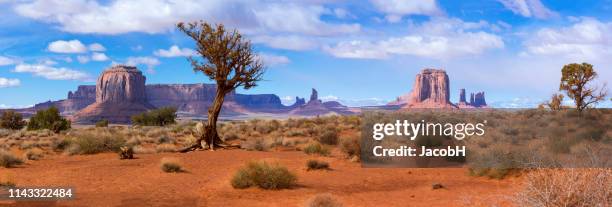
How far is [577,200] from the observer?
23.3ft

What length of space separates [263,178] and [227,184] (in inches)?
48.2

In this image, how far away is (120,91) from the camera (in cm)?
18188

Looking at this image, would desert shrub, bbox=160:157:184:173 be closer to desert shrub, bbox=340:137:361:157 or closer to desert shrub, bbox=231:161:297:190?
desert shrub, bbox=231:161:297:190

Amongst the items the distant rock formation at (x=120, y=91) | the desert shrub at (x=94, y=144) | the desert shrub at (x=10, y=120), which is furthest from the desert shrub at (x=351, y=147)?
the distant rock formation at (x=120, y=91)

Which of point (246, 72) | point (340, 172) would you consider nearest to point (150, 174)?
point (340, 172)

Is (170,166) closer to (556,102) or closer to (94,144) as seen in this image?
(94,144)

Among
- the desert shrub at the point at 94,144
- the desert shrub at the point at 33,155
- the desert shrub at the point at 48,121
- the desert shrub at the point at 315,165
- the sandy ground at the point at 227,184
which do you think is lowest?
the sandy ground at the point at 227,184

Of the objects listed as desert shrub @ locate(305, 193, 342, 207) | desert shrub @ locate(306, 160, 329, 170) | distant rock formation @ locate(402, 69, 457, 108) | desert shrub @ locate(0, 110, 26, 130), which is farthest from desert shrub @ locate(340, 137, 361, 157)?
distant rock formation @ locate(402, 69, 457, 108)

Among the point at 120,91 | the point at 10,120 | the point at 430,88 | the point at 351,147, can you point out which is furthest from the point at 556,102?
the point at 120,91

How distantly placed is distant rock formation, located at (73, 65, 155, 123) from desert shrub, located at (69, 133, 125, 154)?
145m

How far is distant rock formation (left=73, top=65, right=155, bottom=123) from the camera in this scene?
169 m

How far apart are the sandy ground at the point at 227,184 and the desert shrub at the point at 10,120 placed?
3655cm

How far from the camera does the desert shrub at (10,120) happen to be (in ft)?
170

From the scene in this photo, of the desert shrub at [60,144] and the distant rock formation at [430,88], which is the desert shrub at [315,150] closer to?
the desert shrub at [60,144]
